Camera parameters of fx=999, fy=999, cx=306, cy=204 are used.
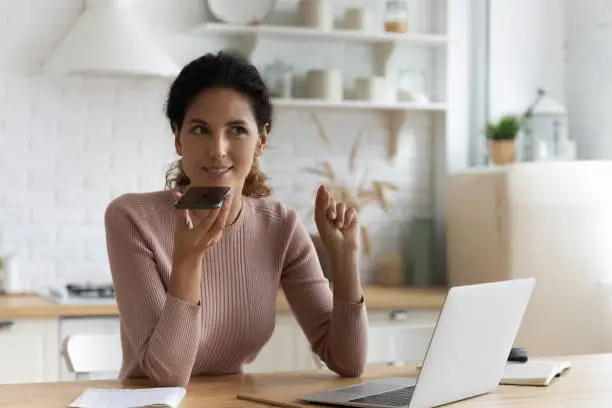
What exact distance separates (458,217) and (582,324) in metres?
0.77

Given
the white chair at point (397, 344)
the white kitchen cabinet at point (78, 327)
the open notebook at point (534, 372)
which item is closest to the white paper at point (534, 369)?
the open notebook at point (534, 372)

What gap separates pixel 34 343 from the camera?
3729 millimetres

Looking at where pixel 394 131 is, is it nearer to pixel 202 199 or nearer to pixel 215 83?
pixel 215 83

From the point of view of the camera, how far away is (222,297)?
2400 millimetres

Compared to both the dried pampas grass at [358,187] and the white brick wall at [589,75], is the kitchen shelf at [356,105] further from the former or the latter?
the white brick wall at [589,75]

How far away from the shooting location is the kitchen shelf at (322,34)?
171 inches

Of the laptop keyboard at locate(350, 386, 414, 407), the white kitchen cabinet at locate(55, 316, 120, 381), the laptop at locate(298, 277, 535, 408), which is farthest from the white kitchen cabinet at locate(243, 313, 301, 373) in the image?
the laptop keyboard at locate(350, 386, 414, 407)

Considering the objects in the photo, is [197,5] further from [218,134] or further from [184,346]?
[184,346]

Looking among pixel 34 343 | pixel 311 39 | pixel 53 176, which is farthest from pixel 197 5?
pixel 34 343

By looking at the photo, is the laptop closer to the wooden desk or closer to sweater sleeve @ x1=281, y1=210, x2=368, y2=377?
the wooden desk

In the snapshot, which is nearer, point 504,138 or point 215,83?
point 215,83

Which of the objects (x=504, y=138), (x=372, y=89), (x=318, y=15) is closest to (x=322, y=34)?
(x=318, y=15)

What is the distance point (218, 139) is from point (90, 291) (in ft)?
6.12

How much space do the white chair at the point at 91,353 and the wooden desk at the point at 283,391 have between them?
1.79 feet
